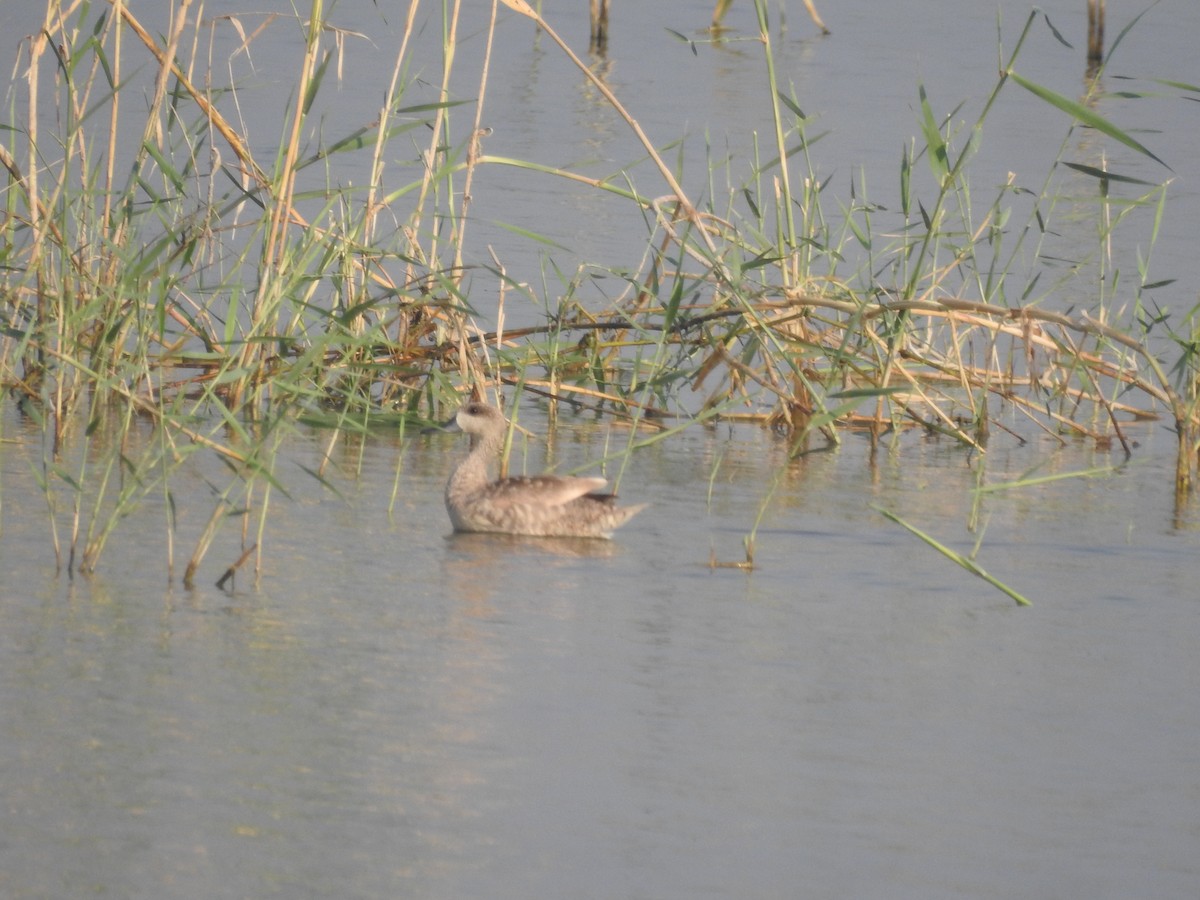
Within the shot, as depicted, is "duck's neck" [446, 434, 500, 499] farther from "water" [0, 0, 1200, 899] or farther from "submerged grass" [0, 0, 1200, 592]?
"submerged grass" [0, 0, 1200, 592]

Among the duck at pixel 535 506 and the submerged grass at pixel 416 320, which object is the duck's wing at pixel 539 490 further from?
the submerged grass at pixel 416 320

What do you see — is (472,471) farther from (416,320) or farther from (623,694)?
(623,694)

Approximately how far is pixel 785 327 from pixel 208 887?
5482mm

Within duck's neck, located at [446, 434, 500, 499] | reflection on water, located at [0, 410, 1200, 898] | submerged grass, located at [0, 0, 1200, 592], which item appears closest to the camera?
reflection on water, located at [0, 410, 1200, 898]

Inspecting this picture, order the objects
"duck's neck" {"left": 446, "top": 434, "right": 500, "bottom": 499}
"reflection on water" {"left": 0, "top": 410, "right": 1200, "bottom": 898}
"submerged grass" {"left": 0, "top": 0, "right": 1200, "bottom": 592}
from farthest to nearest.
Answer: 1. "duck's neck" {"left": 446, "top": 434, "right": 500, "bottom": 499}
2. "submerged grass" {"left": 0, "top": 0, "right": 1200, "bottom": 592}
3. "reflection on water" {"left": 0, "top": 410, "right": 1200, "bottom": 898}

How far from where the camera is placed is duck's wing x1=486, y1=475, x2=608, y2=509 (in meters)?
7.50

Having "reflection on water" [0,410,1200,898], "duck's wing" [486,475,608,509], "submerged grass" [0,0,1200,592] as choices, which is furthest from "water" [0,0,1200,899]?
"submerged grass" [0,0,1200,592]

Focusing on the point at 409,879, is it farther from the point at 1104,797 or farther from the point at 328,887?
the point at 1104,797

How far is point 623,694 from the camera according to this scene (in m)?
5.60

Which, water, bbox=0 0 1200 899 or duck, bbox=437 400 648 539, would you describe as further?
duck, bbox=437 400 648 539

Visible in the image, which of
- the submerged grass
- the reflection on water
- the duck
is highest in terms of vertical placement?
the submerged grass

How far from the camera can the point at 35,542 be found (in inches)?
266

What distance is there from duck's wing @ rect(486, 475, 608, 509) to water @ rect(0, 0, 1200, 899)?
0.16m

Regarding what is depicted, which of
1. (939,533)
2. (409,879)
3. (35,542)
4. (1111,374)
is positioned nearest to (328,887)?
(409,879)
